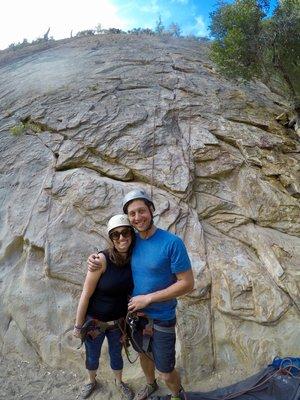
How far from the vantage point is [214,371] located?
17.6 feet

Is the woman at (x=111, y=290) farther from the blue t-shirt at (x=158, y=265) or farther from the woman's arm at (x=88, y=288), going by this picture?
the blue t-shirt at (x=158, y=265)

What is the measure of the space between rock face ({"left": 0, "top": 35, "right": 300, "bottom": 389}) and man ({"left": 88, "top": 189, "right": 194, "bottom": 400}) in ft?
5.41

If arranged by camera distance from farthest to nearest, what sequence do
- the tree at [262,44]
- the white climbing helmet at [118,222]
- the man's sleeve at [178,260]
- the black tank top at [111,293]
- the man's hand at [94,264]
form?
the tree at [262,44]
the black tank top at [111,293]
the man's hand at [94,264]
the white climbing helmet at [118,222]
the man's sleeve at [178,260]

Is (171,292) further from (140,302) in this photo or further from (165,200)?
(165,200)

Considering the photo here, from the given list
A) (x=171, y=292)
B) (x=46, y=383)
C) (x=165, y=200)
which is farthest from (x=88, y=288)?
(x=165, y=200)

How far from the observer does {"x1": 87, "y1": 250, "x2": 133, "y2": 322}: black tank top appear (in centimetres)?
407

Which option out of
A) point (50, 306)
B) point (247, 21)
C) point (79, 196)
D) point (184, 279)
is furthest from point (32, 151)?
point (247, 21)

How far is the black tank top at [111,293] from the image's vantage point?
407 centimetres

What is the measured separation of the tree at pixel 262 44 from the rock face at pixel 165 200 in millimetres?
683

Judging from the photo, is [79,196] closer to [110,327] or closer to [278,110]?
[110,327]

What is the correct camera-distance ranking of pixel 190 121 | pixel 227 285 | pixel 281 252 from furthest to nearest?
1. pixel 190 121
2. pixel 281 252
3. pixel 227 285

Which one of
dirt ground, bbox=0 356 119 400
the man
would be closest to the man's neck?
the man

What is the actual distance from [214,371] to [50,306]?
9.51 ft

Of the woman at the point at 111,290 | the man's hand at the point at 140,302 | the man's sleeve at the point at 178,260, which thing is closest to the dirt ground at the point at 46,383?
the woman at the point at 111,290
